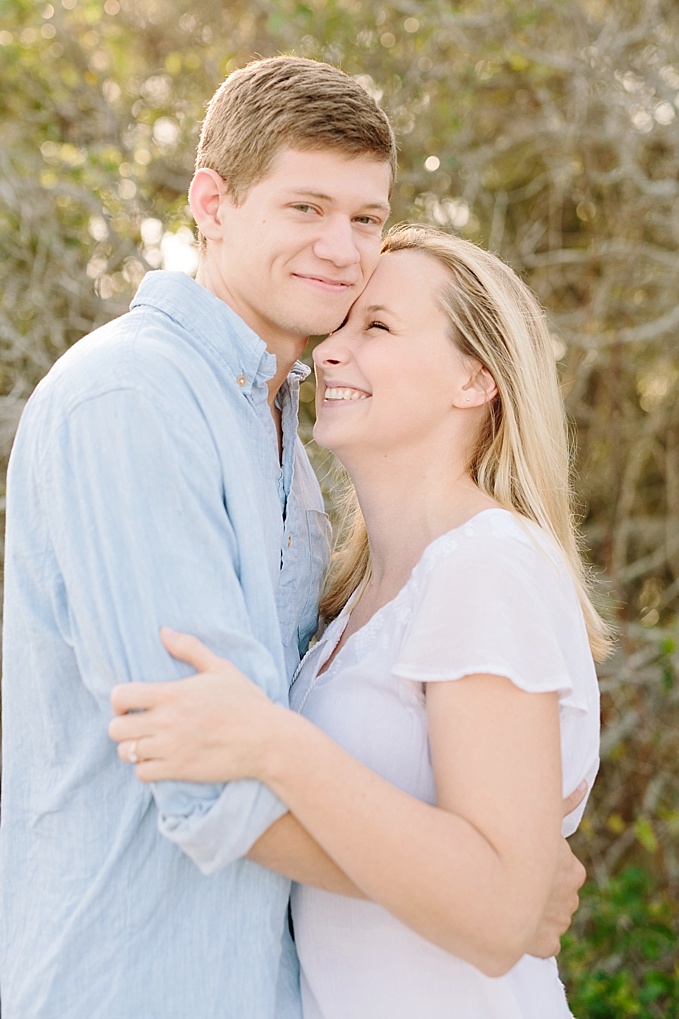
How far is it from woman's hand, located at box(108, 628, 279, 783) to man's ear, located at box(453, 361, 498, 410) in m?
0.85

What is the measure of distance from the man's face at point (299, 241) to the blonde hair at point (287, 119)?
0.02 metres

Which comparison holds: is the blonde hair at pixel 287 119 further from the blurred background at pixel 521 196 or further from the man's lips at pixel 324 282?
the blurred background at pixel 521 196

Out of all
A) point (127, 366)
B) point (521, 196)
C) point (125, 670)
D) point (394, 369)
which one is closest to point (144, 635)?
point (125, 670)

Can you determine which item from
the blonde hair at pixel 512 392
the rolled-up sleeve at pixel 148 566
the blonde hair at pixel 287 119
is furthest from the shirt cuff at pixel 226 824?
the blonde hair at pixel 287 119

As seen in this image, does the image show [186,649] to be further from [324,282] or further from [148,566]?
[324,282]

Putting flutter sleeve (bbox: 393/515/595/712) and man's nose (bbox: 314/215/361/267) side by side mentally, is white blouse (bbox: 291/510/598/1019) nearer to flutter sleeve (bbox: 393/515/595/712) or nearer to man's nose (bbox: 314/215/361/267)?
flutter sleeve (bbox: 393/515/595/712)

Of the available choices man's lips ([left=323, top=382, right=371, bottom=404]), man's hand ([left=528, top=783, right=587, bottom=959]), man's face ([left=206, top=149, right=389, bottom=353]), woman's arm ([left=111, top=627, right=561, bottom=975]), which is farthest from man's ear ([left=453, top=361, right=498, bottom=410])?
man's hand ([left=528, top=783, right=587, bottom=959])

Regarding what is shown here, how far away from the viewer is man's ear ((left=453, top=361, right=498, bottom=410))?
2004mm

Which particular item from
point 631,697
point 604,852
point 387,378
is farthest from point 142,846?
point 604,852

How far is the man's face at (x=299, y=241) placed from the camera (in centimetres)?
187

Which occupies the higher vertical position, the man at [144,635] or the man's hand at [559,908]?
the man at [144,635]

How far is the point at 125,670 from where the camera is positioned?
1386mm

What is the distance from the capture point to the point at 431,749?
1.56 metres

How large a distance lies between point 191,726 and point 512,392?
98 centimetres
